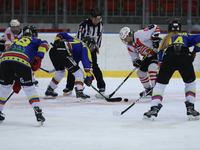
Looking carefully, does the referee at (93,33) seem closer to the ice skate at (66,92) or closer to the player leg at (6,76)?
the ice skate at (66,92)

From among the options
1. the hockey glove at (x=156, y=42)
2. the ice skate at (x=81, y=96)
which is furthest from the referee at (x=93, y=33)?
the hockey glove at (x=156, y=42)

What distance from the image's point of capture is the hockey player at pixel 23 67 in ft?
8.62

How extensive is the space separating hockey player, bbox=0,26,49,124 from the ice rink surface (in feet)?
0.66

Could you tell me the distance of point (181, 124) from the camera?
8.96 ft

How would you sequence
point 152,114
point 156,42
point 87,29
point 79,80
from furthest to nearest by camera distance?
1. point 87,29
2. point 156,42
3. point 79,80
4. point 152,114

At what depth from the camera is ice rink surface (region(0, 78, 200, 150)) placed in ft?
6.83

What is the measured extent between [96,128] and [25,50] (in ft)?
2.62

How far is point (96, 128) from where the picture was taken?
257cm

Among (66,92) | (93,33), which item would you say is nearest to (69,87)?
(66,92)

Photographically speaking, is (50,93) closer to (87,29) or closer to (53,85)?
(53,85)

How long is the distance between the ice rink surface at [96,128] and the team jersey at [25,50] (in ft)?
1.63

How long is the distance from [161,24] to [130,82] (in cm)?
174

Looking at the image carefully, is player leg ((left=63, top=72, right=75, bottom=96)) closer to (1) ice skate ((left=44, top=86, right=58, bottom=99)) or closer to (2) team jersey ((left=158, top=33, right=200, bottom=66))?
(1) ice skate ((left=44, top=86, right=58, bottom=99))

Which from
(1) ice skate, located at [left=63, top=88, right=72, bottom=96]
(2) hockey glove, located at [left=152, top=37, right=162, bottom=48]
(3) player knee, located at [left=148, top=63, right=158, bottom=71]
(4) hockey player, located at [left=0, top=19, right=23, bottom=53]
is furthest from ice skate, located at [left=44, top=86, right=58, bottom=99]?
(4) hockey player, located at [left=0, top=19, right=23, bottom=53]
